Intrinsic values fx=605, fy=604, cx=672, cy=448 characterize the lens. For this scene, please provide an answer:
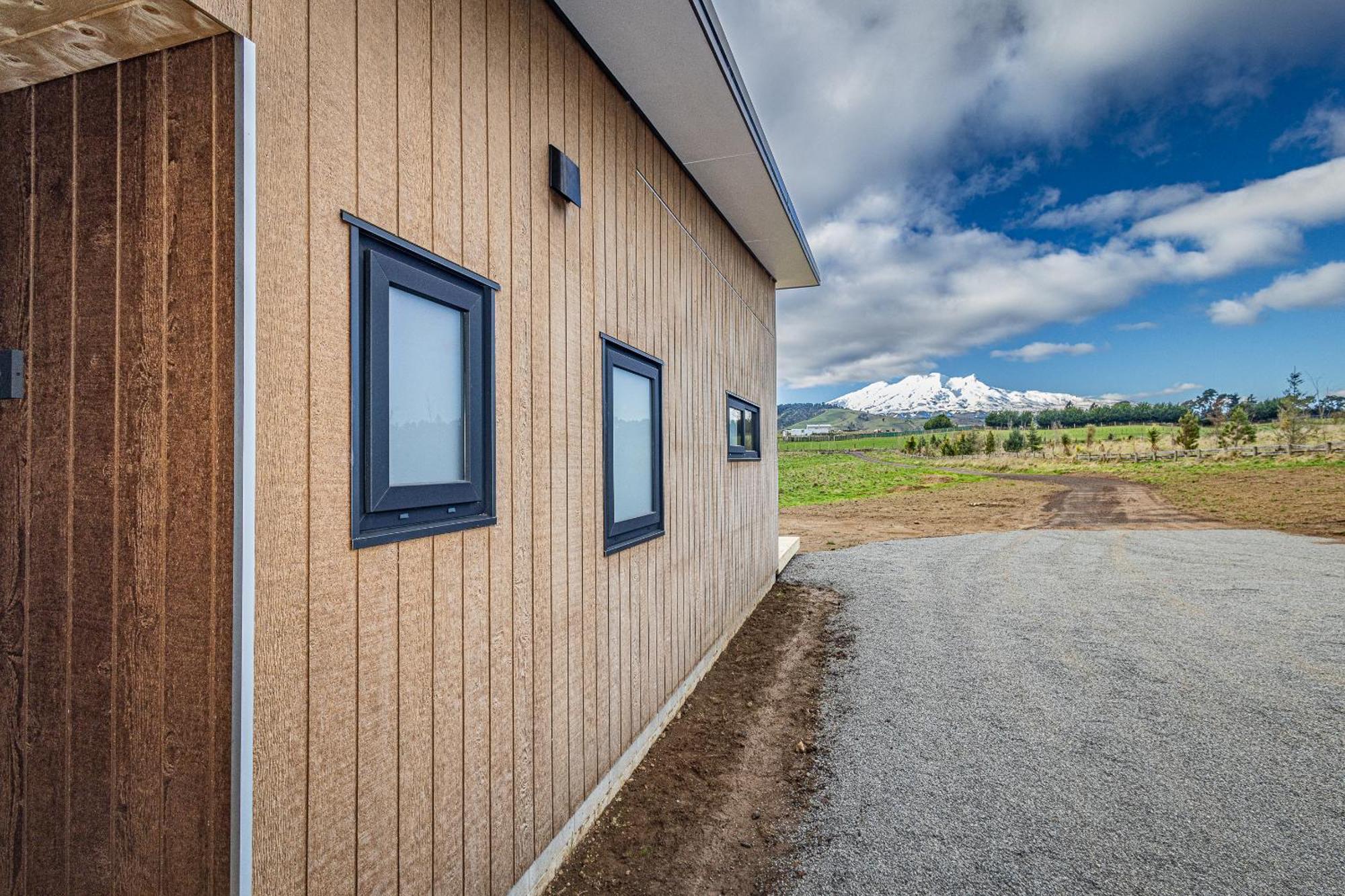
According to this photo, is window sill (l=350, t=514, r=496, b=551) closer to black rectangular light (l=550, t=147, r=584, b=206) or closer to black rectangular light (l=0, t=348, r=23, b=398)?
black rectangular light (l=0, t=348, r=23, b=398)

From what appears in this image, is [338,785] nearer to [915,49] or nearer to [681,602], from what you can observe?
[681,602]

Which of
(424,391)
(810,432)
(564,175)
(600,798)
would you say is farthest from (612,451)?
(810,432)

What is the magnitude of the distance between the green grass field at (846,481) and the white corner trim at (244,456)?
61.8 ft

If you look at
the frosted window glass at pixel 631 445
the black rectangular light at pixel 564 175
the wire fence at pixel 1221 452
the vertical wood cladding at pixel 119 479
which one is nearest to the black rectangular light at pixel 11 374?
the vertical wood cladding at pixel 119 479

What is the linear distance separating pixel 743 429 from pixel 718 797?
14.2ft

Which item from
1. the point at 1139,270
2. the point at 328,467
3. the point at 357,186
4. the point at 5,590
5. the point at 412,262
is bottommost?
the point at 5,590

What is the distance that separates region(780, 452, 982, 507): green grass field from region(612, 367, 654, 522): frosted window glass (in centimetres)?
1616

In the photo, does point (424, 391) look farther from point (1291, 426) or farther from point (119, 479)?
point (1291, 426)

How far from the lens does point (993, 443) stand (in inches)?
2013

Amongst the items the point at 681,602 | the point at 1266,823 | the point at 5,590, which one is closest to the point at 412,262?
the point at 5,590

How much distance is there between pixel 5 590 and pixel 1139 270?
91.7m

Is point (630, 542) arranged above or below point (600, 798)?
above

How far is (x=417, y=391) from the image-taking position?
186cm

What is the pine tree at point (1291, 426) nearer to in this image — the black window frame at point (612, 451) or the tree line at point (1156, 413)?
the tree line at point (1156, 413)
